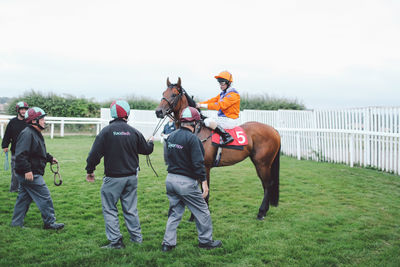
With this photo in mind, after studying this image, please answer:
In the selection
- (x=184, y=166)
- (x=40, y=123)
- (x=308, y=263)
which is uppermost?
(x=40, y=123)

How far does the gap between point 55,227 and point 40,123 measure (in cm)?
160

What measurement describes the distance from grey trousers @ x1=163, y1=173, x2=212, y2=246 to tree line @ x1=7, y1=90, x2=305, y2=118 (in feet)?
58.1

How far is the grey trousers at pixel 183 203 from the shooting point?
14.0 ft

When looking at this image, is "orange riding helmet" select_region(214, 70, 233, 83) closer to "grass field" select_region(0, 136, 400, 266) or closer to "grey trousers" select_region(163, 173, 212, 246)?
"grey trousers" select_region(163, 173, 212, 246)

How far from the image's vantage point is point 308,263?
4.03m

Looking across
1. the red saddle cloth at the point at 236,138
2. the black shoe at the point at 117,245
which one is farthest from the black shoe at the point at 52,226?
the red saddle cloth at the point at 236,138

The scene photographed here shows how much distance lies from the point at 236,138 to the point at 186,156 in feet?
6.37

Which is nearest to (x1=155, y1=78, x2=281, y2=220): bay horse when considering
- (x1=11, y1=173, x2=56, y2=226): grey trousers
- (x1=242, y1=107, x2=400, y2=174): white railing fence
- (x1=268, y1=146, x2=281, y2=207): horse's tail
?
(x1=268, y1=146, x2=281, y2=207): horse's tail

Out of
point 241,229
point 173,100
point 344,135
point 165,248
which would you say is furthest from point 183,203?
point 344,135

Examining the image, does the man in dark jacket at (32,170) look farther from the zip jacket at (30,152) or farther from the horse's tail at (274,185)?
the horse's tail at (274,185)

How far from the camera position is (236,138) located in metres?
6.05

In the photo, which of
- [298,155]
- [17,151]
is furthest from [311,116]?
[17,151]

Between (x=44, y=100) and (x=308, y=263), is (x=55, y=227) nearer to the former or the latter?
(x=308, y=263)

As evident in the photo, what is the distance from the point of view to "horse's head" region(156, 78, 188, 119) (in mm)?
5586
